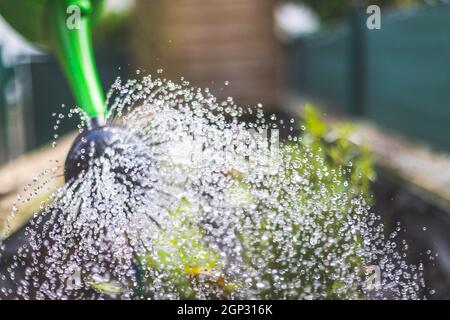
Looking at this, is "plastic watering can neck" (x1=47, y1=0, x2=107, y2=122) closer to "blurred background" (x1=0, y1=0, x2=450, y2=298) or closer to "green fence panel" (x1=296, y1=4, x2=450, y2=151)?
"blurred background" (x1=0, y1=0, x2=450, y2=298)

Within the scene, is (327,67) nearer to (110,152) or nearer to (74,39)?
(74,39)

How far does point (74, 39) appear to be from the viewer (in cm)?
201

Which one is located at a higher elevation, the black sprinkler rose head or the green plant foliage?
the black sprinkler rose head

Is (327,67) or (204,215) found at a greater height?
(327,67)

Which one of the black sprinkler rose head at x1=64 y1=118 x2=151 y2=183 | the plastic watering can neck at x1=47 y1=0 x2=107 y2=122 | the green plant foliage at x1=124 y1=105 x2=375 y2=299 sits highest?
the plastic watering can neck at x1=47 y1=0 x2=107 y2=122

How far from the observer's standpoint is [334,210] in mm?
1835

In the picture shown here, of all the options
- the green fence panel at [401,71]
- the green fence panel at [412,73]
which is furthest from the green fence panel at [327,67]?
the green fence panel at [412,73]

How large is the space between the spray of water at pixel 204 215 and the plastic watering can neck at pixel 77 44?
0.38ft

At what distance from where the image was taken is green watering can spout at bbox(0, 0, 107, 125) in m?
1.89

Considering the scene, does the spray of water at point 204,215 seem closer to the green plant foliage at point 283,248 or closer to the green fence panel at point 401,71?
the green plant foliage at point 283,248

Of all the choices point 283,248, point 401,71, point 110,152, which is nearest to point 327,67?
point 401,71

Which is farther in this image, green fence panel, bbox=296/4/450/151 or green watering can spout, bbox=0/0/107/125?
green fence panel, bbox=296/4/450/151

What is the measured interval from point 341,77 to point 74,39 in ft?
17.7

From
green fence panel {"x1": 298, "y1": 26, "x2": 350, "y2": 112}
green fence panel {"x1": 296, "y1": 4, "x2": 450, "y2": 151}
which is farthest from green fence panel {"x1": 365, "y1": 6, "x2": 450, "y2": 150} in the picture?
green fence panel {"x1": 298, "y1": 26, "x2": 350, "y2": 112}
